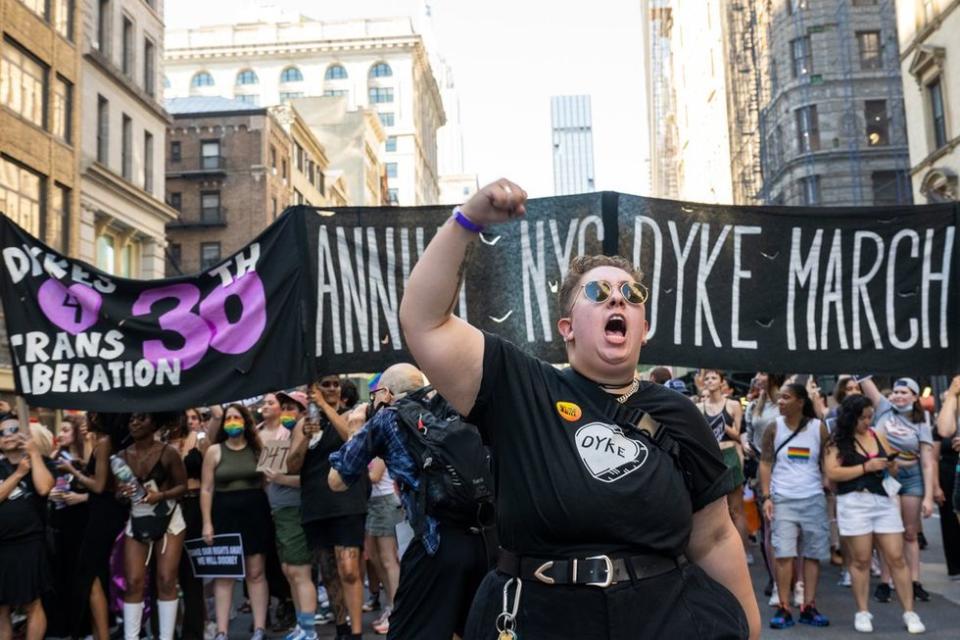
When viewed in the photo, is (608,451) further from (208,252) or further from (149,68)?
(208,252)

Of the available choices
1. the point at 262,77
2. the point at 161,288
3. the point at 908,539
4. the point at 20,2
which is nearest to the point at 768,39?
the point at 20,2

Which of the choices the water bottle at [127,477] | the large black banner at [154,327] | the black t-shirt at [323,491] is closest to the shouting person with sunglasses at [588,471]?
the large black banner at [154,327]

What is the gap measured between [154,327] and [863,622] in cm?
599

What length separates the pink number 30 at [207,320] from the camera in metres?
6.89

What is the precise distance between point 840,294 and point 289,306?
3985 mm

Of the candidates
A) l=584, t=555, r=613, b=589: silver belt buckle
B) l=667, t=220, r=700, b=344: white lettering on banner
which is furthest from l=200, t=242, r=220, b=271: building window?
l=584, t=555, r=613, b=589: silver belt buckle

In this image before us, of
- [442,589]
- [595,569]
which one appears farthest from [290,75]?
[595,569]

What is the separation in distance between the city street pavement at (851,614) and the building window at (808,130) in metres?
28.9

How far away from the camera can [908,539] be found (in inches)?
343

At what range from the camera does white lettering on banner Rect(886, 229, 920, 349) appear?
7.02m

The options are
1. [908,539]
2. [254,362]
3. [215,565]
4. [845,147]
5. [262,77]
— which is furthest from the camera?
[262,77]

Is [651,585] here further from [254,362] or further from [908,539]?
[908,539]

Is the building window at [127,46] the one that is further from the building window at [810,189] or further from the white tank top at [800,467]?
the white tank top at [800,467]

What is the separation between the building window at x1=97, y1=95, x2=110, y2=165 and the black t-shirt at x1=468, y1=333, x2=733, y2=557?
103ft
